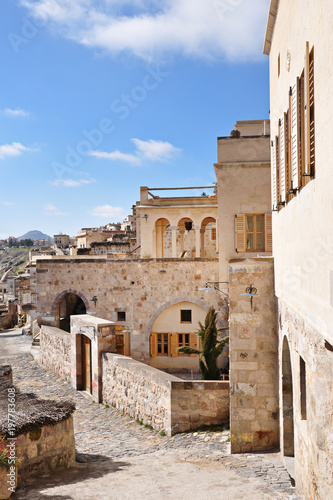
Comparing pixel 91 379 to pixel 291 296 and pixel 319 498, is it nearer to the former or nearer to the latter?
pixel 291 296

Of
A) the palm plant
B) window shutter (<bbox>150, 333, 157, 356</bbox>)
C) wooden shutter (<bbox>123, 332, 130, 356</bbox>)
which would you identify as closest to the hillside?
wooden shutter (<bbox>123, 332, 130, 356</bbox>)

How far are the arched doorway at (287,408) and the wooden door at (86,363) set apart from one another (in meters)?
8.53

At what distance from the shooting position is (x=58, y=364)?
17812mm

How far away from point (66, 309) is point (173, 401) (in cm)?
1463

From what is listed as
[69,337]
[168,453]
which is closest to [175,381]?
[168,453]

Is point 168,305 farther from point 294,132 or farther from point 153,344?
point 294,132

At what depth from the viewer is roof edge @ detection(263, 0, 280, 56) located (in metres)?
7.70

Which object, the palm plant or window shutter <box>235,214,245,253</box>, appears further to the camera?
window shutter <box>235,214,245,253</box>

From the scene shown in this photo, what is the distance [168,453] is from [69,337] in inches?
330

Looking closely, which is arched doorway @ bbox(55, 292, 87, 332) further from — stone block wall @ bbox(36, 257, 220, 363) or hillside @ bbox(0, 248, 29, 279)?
hillside @ bbox(0, 248, 29, 279)

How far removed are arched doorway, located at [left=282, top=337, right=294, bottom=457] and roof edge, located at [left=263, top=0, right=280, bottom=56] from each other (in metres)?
5.65

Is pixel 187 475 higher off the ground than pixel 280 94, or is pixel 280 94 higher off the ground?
pixel 280 94

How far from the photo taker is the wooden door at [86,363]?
50.5 ft

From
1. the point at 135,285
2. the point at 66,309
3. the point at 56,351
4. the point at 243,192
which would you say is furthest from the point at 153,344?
the point at 243,192
